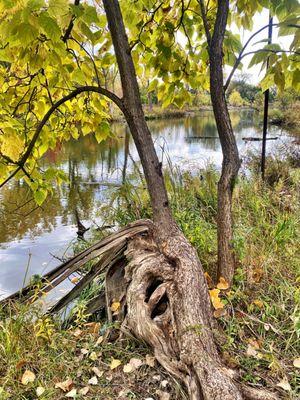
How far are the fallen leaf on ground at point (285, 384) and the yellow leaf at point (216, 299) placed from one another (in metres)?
0.52

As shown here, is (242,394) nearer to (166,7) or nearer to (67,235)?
(166,7)

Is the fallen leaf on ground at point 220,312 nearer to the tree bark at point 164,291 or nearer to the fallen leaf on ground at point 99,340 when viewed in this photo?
the tree bark at point 164,291

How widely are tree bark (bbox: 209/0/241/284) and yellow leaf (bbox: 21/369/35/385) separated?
4.09 ft

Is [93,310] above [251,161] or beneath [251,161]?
beneath

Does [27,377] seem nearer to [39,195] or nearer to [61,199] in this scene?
[39,195]

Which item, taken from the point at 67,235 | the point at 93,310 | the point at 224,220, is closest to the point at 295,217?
the point at 224,220

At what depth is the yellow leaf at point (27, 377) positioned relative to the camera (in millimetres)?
1761

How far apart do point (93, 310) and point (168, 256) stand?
0.75 m

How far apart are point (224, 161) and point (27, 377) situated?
5.43 feet

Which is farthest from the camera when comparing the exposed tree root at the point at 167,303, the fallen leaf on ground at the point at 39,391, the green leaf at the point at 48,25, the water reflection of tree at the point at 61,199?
the water reflection of tree at the point at 61,199

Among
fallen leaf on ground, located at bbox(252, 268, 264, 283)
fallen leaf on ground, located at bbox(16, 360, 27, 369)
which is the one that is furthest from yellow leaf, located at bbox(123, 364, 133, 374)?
fallen leaf on ground, located at bbox(252, 268, 264, 283)

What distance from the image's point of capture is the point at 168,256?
6.90ft

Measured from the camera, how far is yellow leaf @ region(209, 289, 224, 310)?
2.07 metres

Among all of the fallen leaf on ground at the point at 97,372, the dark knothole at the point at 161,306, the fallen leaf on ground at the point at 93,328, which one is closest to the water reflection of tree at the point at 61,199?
the fallen leaf on ground at the point at 93,328
